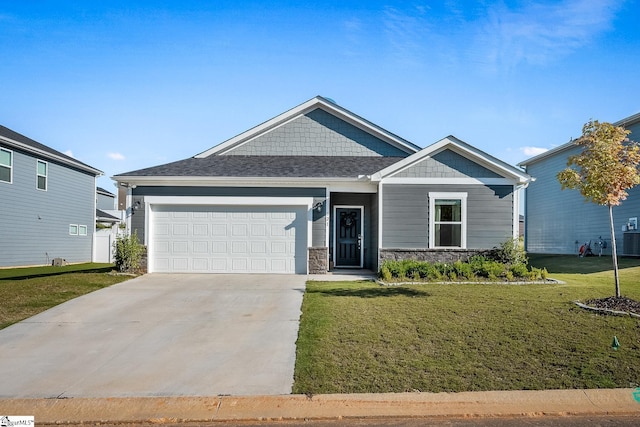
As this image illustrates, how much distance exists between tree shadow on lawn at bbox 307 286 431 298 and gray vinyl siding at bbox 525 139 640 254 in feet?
41.9

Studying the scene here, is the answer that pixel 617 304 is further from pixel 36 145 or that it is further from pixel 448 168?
pixel 36 145

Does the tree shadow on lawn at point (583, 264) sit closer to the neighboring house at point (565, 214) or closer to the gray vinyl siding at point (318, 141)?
the neighboring house at point (565, 214)

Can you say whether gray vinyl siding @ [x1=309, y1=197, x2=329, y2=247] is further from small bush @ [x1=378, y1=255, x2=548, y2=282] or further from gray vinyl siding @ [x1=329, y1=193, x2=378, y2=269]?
small bush @ [x1=378, y1=255, x2=548, y2=282]

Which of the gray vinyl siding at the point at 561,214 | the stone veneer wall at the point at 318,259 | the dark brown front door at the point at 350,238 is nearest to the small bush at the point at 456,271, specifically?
the stone veneer wall at the point at 318,259

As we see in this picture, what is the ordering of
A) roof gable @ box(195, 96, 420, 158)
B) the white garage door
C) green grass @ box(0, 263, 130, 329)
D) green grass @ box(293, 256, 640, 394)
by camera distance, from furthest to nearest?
roof gable @ box(195, 96, 420, 158) → the white garage door → green grass @ box(0, 263, 130, 329) → green grass @ box(293, 256, 640, 394)

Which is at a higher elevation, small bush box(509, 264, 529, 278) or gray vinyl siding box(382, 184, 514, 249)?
gray vinyl siding box(382, 184, 514, 249)

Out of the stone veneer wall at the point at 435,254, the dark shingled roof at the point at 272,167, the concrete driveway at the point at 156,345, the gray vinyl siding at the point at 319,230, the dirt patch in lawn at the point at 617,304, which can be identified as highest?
the dark shingled roof at the point at 272,167

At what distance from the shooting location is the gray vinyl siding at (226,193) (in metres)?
15.4

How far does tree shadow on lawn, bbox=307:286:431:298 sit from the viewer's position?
36.0 feet

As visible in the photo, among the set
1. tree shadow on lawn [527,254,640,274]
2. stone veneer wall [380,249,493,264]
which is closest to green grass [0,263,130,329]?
stone veneer wall [380,249,493,264]

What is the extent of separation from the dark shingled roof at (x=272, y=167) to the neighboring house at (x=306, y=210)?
3.8 inches

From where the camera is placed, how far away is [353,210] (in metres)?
17.4

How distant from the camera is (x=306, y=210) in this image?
51.0ft

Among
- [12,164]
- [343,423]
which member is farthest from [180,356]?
[12,164]
